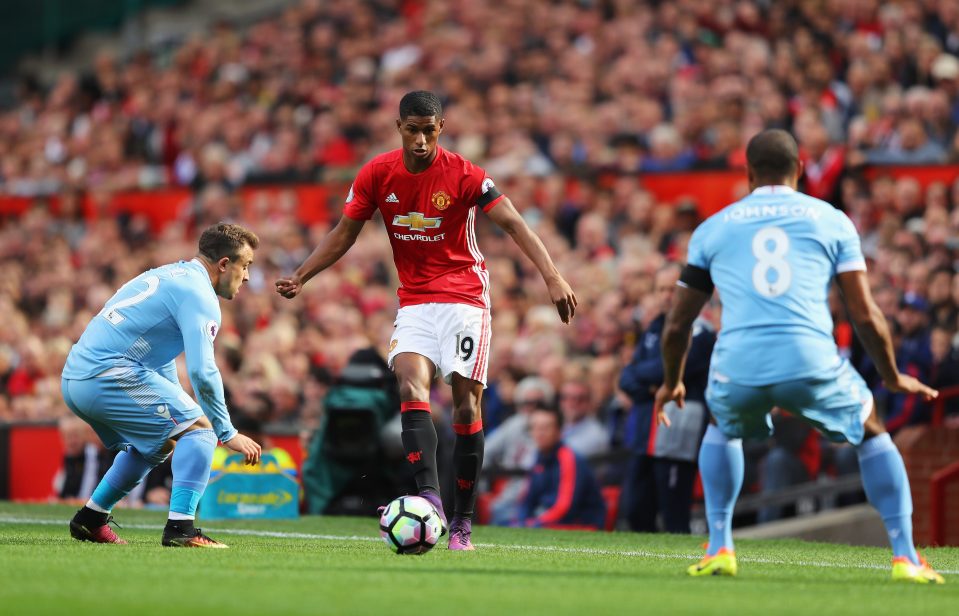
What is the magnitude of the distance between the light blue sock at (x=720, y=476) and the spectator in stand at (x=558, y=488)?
522 centimetres

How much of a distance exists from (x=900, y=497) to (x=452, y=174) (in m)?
3.11

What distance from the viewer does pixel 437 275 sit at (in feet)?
28.8

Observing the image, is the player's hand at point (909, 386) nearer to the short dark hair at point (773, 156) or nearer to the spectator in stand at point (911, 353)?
the short dark hair at point (773, 156)

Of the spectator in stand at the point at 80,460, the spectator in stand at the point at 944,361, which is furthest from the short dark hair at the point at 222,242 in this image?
the spectator in stand at the point at 80,460

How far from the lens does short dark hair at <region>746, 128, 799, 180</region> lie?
6.96 metres

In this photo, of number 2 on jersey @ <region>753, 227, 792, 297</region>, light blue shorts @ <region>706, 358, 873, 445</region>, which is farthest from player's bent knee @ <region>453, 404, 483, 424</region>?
number 2 on jersey @ <region>753, 227, 792, 297</region>

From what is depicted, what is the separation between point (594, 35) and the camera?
20016mm

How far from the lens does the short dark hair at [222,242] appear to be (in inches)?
334

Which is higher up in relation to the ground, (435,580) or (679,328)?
(679,328)

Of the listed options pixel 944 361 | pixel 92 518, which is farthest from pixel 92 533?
pixel 944 361

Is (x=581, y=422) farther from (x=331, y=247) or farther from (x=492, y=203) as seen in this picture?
(x=492, y=203)

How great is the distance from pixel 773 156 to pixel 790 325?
29.7 inches

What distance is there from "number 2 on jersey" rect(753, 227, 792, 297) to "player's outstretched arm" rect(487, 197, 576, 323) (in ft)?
5.33

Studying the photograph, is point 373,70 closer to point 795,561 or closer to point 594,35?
point 594,35
